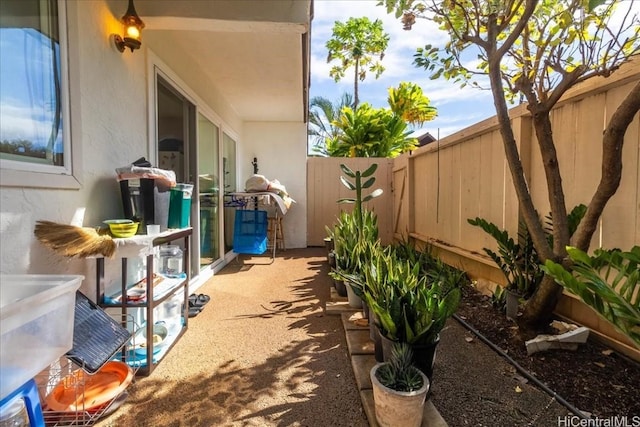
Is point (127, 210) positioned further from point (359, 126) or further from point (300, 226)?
point (359, 126)

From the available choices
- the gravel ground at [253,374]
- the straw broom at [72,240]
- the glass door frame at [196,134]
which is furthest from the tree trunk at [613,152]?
the glass door frame at [196,134]

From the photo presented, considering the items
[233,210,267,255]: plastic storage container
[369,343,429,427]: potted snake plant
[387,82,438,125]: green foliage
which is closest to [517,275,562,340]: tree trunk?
[369,343,429,427]: potted snake plant

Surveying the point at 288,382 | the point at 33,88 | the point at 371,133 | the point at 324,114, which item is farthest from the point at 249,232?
the point at 324,114

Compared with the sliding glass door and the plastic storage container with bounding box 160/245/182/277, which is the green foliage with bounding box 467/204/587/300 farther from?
the sliding glass door

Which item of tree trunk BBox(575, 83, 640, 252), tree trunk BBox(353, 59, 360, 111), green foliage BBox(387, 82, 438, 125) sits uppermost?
tree trunk BBox(353, 59, 360, 111)

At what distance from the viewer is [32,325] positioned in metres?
→ 1.04

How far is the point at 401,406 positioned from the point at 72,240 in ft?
5.90

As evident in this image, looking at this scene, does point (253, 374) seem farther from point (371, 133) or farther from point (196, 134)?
point (371, 133)

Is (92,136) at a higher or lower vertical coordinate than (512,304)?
higher

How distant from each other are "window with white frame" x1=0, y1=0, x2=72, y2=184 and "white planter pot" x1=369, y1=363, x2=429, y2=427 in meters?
1.99

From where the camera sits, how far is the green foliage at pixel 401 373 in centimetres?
142

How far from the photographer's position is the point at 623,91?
186cm

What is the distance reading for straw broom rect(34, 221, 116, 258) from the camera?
1.58 meters

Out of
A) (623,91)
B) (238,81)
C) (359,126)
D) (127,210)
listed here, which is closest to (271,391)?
(127,210)
